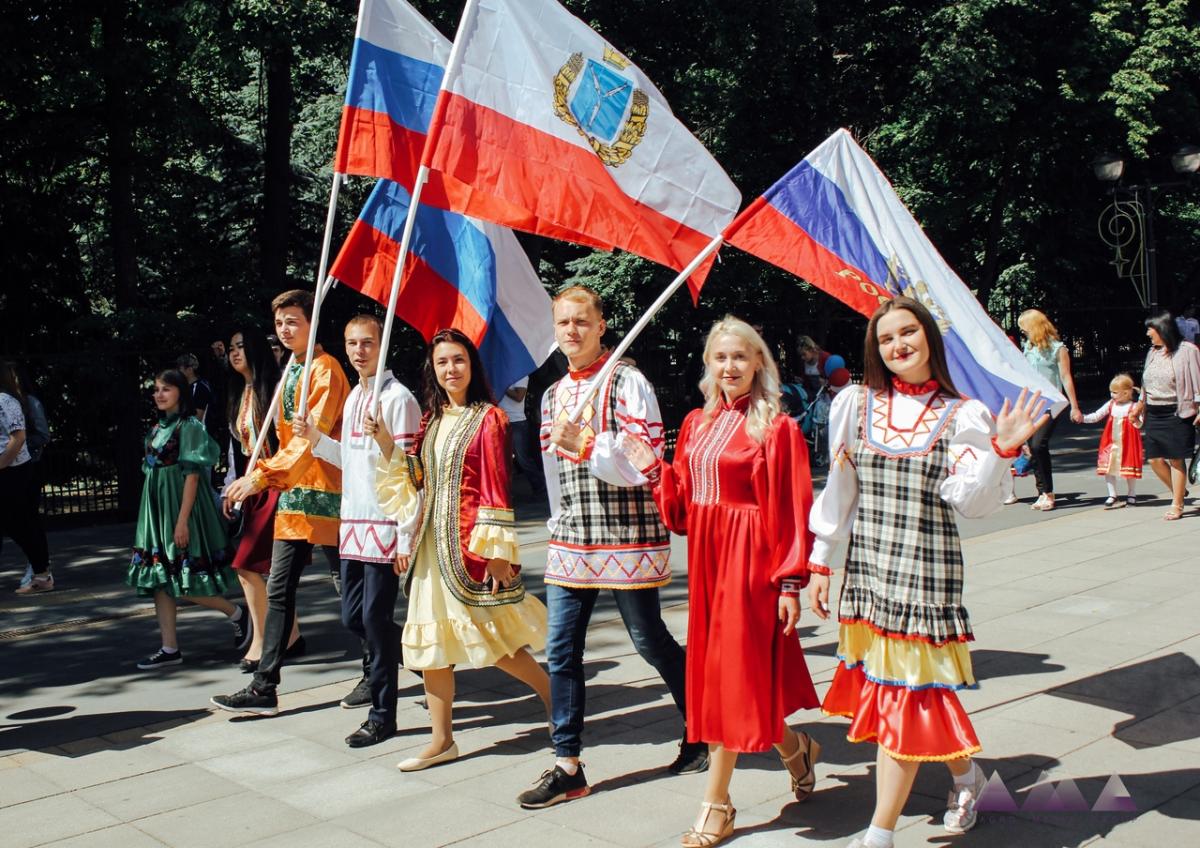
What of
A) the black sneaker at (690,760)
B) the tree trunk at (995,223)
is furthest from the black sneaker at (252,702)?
the tree trunk at (995,223)

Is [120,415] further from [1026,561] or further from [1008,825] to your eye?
[1008,825]

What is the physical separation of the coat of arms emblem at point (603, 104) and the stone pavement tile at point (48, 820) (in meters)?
3.25

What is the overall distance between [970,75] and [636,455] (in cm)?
1787

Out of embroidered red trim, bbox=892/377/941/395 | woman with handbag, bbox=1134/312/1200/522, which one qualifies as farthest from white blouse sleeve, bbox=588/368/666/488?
woman with handbag, bbox=1134/312/1200/522

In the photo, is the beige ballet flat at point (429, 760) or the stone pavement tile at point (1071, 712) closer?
the beige ballet flat at point (429, 760)

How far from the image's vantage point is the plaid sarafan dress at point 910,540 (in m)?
4.02

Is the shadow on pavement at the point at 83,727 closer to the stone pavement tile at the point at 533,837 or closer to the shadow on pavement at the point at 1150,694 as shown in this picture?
the stone pavement tile at the point at 533,837

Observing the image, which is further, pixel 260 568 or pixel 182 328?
pixel 182 328

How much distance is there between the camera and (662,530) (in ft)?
16.1

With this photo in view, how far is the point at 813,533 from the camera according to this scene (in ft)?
14.2

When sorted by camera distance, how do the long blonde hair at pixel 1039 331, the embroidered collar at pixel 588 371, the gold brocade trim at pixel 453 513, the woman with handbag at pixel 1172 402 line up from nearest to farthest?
the embroidered collar at pixel 588 371
the gold brocade trim at pixel 453 513
the woman with handbag at pixel 1172 402
the long blonde hair at pixel 1039 331

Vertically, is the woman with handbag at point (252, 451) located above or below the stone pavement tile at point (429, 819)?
above

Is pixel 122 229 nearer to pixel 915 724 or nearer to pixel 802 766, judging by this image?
pixel 802 766

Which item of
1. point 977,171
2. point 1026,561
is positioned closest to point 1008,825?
point 1026,561
